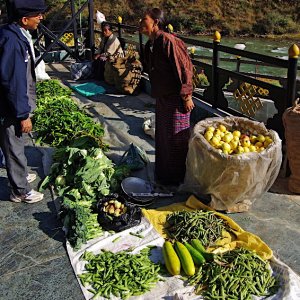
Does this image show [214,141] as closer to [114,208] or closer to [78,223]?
[114,208]

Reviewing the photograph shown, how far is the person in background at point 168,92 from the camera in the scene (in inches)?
162

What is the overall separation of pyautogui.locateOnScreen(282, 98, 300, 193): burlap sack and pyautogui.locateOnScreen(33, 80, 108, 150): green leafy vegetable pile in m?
2.61

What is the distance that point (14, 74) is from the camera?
3.54m

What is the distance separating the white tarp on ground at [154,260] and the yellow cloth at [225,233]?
3.8 inches

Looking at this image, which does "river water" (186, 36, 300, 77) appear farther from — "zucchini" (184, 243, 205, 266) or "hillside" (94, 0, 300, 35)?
"zucchini" (184, 243, 205, 266)

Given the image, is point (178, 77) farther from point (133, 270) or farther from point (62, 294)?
point (62, 294)

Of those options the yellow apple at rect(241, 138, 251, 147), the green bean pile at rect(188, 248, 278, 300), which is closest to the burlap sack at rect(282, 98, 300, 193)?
the yellow apple at rect(241, 138, 251, 147)

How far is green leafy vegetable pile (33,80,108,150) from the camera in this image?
19.7 feet

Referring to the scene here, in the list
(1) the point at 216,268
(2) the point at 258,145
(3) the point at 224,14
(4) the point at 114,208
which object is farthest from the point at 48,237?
(3) the point at 224,14

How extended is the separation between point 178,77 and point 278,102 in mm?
1571

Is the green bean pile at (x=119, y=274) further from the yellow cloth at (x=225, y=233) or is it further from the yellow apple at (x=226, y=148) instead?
the yellow apple at (x=226, y=148)

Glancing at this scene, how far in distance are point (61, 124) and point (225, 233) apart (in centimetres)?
355

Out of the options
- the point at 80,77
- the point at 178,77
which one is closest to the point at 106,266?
the point at 178,77

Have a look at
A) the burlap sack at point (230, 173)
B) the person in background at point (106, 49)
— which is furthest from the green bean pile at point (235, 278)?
the person in background at point (106, 49)
